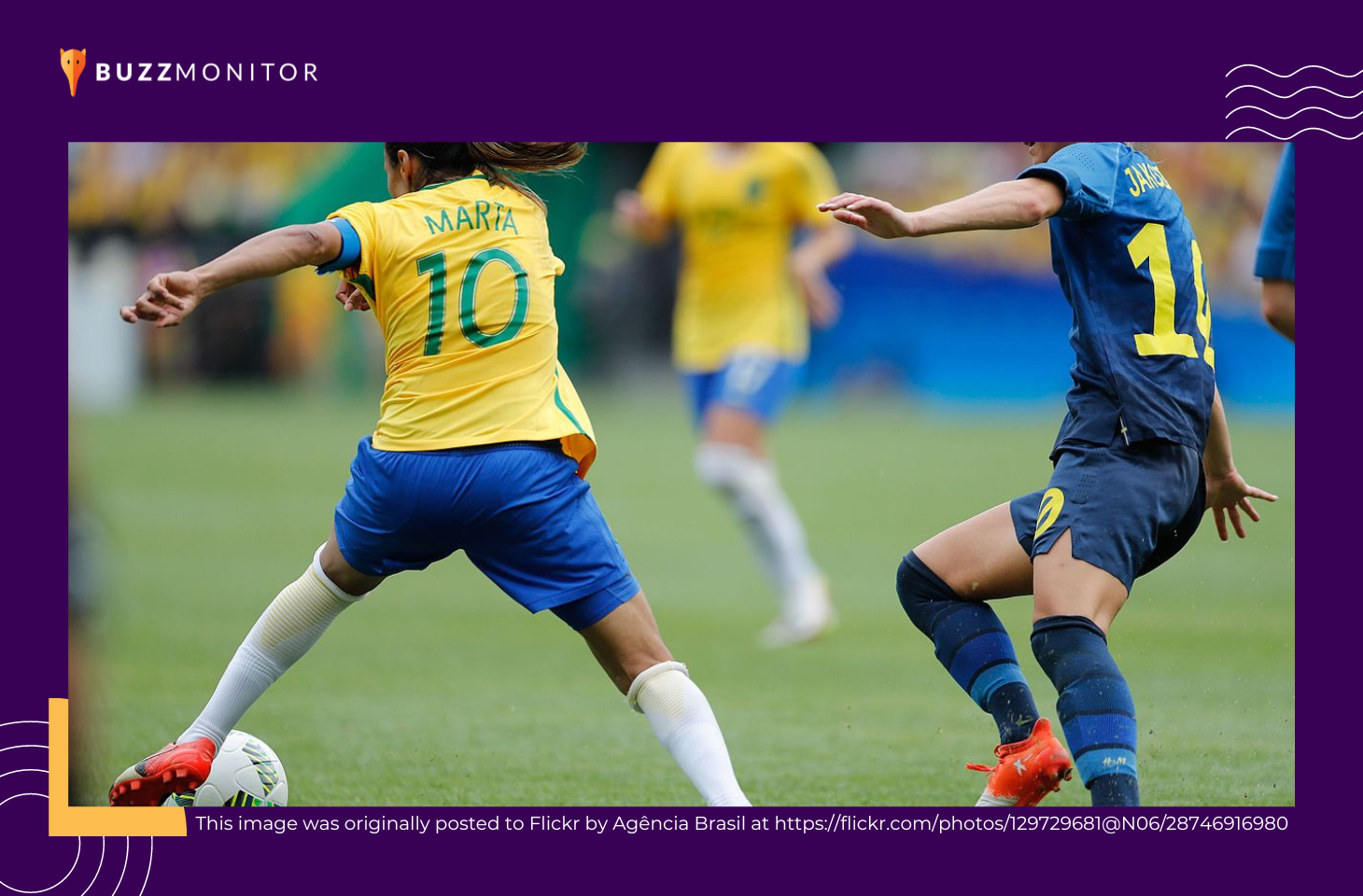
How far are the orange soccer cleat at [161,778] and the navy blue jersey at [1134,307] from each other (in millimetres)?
2513

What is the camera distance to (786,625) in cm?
812

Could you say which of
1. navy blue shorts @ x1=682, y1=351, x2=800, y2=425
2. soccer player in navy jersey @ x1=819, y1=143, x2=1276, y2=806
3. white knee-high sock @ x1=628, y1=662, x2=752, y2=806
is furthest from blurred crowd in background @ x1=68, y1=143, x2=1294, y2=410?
soccer player in navy jersey @ x1=819, y1=143, x2=1276, y2=806

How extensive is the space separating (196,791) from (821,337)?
19360 mm

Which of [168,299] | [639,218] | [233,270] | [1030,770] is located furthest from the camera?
[639,218]

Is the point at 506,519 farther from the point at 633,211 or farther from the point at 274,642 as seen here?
the point at 633,211

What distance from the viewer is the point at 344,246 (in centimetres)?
386

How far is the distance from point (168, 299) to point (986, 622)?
7.54ft

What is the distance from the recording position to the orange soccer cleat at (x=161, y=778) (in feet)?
14.0

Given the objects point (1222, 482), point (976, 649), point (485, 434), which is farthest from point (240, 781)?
point (1222, 482)

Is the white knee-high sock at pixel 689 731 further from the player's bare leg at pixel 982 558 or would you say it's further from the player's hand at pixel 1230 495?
the player's hand at pixel 1230 495

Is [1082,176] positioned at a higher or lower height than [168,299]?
higher

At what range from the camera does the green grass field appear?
5020 mm
